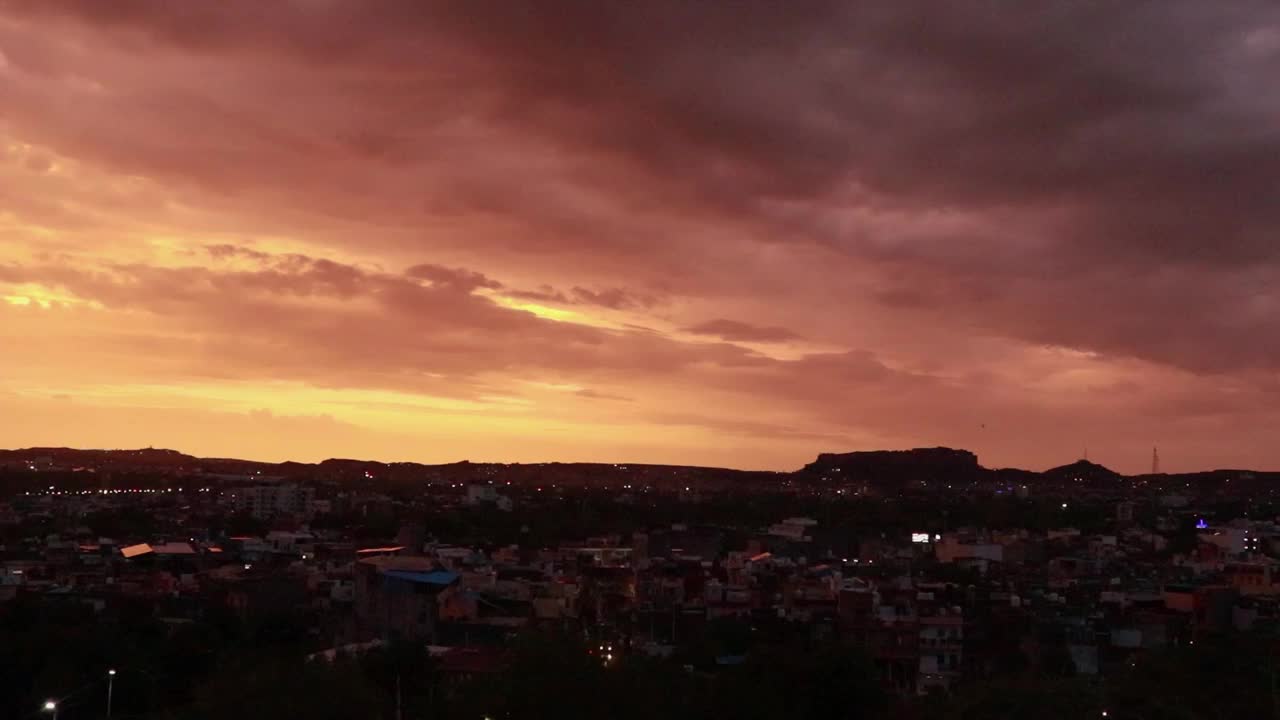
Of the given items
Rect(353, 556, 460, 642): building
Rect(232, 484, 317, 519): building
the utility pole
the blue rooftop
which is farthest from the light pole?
Rect(232, 484, 317, 519): building

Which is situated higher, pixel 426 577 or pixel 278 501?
pixel 278 501

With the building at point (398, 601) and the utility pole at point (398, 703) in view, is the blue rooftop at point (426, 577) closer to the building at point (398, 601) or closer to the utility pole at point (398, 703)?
the building at point (398, 601)

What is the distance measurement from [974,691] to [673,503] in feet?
397

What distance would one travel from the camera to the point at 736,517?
13562 centimetres

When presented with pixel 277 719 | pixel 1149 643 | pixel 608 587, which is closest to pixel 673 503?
pixel 608 587

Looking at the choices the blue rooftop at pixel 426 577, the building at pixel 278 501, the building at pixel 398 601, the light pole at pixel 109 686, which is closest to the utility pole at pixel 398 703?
the light pole at pixel 109 686

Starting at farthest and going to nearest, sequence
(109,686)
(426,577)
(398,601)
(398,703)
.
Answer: (426,577), (398,601), (109,686), (398,703)

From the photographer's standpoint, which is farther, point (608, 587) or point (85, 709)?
point (608, 587)

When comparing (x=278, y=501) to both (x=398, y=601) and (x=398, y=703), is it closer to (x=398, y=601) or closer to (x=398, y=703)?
(x=398, y=601)

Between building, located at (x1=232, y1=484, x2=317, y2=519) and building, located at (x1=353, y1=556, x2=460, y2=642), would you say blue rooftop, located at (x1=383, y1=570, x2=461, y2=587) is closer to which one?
building, located at (x1=353, y1=556, x2=460, y2=642)

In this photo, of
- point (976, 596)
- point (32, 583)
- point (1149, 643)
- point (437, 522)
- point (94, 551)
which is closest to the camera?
point (1149, 643)

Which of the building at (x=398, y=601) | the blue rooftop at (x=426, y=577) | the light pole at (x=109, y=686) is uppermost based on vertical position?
the blue rooftop at (x=426, y=577)

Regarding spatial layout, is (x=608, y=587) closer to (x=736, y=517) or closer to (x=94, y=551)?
(x=94, y=551)

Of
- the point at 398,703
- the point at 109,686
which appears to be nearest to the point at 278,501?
the point at 109,686
